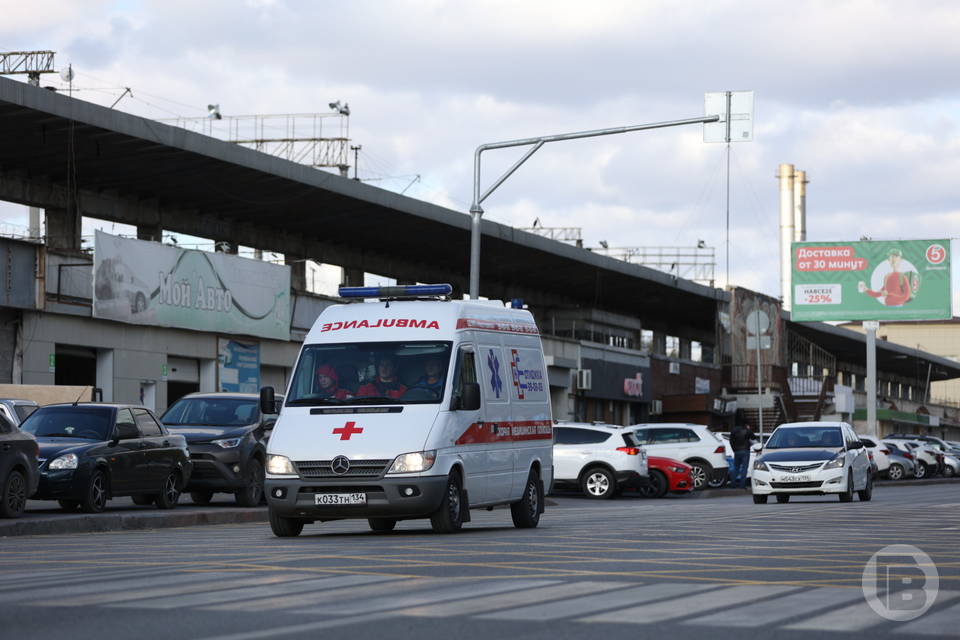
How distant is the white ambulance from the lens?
17281 mm

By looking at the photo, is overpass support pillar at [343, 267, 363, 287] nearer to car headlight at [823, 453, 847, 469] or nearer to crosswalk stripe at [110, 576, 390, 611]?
car headlight at [823, 453, 847, 469]

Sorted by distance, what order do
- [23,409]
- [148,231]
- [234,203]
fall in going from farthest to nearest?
[234,203] < [148,231] < [23,409]

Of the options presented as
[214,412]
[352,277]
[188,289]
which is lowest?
[214,412]

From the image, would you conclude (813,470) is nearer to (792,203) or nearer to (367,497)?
(367,497)

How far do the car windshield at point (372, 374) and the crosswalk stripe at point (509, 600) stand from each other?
22.0 ft

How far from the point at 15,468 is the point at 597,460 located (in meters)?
16.2

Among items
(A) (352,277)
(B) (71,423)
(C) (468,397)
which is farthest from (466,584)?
(A) (352,277)

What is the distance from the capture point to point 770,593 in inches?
428

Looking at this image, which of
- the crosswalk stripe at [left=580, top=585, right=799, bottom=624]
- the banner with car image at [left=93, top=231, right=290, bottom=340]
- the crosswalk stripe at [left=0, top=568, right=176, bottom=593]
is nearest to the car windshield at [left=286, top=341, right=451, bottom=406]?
the crosswalk stripe at [left=0, top=568, right=176, bottom=593]

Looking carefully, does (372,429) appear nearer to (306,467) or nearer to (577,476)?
(306,467)

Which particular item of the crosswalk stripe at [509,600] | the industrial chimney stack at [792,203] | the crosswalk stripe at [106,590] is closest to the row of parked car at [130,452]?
the crosswalk stripe at [106,590]

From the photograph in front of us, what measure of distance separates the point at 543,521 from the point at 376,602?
1234 cm

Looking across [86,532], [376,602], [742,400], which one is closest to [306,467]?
[86,532]

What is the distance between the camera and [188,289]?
3991 cm
